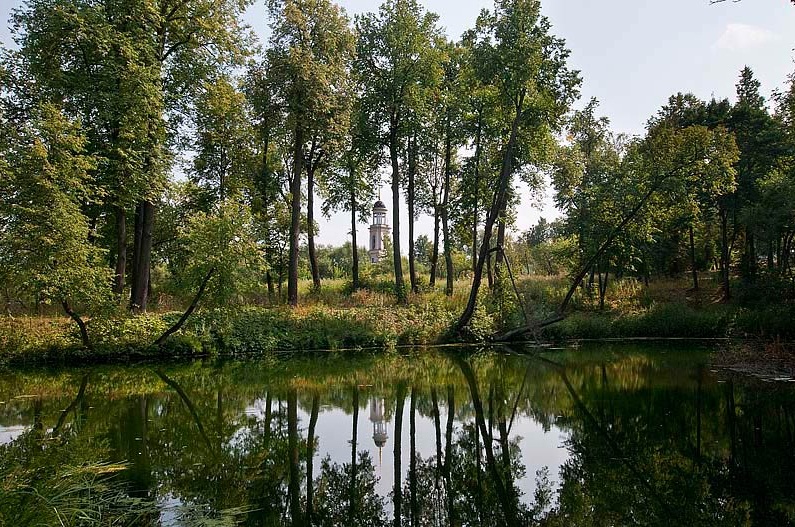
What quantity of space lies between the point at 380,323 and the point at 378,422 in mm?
13158

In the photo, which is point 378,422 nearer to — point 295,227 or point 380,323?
point 380,323

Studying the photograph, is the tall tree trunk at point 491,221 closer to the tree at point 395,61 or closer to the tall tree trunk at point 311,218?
the tree at point 395,61

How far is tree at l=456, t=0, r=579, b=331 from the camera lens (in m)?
21.1

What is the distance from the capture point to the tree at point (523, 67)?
21109 mm

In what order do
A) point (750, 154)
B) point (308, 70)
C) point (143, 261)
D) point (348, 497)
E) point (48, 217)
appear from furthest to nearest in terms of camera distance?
point (750, 154), point (308, 70), point (143, 261), point (48, 217), point (348, 497)

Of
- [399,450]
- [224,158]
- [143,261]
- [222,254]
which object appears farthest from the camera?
[224,158]

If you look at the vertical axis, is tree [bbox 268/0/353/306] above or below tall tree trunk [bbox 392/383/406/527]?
above

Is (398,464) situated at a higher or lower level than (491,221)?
lower

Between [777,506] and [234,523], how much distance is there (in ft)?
17.8

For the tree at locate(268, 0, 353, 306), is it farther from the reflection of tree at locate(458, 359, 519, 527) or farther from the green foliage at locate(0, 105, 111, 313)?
the reflection of tree at locate(458, 359, 519, 527)

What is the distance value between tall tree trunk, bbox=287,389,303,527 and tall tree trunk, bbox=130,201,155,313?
37.7 feet

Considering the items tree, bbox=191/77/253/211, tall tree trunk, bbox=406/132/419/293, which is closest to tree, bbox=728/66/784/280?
tall tree trunk, bbox=406/132/419/293

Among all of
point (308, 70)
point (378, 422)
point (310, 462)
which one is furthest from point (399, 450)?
point (308, 70)

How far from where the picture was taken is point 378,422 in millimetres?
9727
